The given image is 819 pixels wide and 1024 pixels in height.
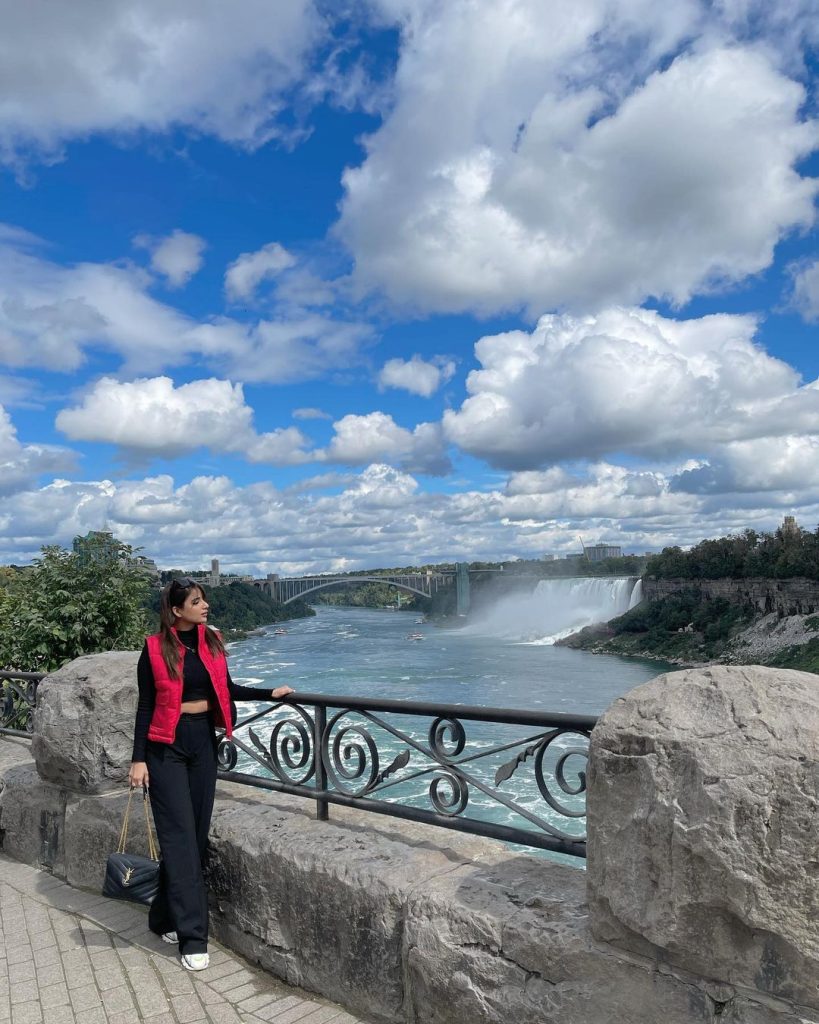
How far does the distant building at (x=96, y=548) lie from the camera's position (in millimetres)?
7957

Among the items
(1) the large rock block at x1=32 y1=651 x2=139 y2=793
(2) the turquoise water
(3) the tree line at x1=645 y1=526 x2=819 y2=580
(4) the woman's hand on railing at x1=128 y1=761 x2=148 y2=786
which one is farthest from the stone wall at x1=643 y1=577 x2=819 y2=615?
(4) the woman's hand on railing at x1=128 y1=761 x2=148 y2=786

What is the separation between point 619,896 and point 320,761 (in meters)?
1.69

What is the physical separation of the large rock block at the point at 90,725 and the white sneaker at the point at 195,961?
119 centimetres

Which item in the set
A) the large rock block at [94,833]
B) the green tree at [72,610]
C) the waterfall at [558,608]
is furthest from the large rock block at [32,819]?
the waterfall at [558,608]

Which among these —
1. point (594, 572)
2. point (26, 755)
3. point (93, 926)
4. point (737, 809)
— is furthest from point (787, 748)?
point (594, 572)

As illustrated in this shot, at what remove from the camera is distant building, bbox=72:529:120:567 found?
7.96 metres

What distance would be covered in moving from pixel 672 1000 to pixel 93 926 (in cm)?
278

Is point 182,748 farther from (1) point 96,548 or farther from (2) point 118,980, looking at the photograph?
(1) point 96,548

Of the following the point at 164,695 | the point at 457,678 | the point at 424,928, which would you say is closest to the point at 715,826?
the point at 424,928

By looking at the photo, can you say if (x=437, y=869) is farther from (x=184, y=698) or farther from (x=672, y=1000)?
(x=184, y=698)

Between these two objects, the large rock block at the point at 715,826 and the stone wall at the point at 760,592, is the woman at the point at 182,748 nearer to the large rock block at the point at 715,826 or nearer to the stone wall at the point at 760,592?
the large rock block at the point at 715,826

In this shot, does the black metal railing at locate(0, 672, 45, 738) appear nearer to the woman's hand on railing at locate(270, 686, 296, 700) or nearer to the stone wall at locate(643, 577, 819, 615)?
the woman's hand on railing at locate(270, 686, 296, 700)

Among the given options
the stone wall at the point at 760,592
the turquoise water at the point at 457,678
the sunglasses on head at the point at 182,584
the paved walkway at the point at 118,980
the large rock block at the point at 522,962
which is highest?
the sunglasses on head at the point at 182,584

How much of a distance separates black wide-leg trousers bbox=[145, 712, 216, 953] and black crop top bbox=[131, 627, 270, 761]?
0.06 meters
